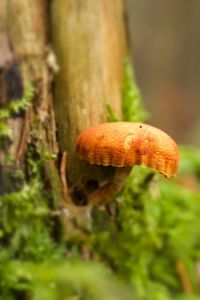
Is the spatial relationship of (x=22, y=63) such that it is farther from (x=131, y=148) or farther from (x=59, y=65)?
(x=131, y=148)

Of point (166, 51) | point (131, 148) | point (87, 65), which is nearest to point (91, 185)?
point (131, 148)

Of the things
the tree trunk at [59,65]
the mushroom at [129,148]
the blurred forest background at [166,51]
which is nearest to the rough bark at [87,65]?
the tree trunk at [59,65]

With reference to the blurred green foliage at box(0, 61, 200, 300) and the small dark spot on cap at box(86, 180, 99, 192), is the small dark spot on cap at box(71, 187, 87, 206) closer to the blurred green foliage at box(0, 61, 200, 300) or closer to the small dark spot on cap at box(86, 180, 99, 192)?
the small dark spot on cap at box(86, 180, 99, 192)

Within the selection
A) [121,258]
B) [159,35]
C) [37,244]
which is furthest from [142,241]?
[159,35]

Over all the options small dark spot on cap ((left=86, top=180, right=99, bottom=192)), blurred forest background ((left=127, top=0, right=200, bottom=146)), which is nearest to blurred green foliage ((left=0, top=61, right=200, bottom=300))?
small dark spot on cap ((left=86, top=180, right=99, bottom=192))

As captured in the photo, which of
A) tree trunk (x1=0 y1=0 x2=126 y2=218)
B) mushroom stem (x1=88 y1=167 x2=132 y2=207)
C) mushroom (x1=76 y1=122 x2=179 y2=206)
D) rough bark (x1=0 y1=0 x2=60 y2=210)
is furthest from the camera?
rough bark (x1=0 y1=0 x2=60 y2=210)

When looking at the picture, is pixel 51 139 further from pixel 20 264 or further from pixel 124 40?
pixel 124 40

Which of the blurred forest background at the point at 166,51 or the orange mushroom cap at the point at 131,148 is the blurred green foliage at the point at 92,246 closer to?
the orange mushroom cap at the point at 131,148
